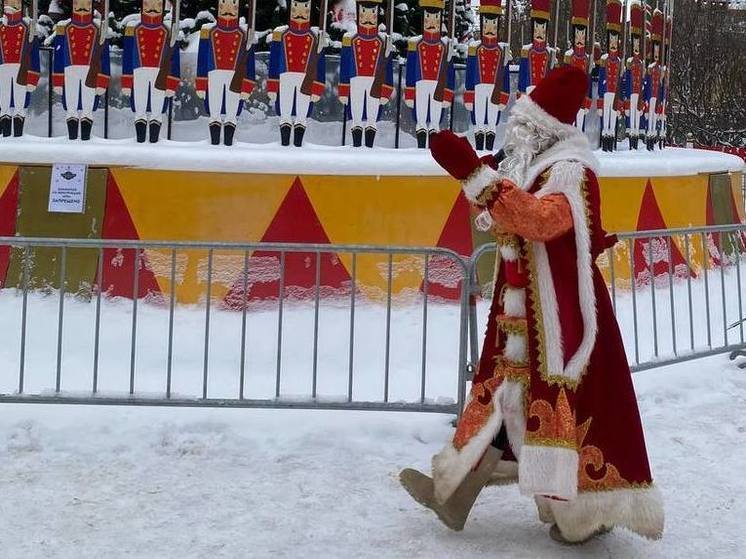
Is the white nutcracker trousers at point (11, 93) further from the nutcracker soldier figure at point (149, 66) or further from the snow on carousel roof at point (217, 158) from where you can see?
the nutcracker soldier figure at point (149, 66)

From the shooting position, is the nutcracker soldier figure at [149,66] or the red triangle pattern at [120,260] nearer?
the red triangle pattern at [120,260]

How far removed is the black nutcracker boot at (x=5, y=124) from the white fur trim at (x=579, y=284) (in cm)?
486

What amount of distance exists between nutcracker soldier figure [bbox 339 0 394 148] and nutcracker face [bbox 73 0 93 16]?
1729mm

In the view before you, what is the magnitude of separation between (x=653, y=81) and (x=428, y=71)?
3.38m

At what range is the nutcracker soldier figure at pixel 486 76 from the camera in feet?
24.0

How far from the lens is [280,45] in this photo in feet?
22.3

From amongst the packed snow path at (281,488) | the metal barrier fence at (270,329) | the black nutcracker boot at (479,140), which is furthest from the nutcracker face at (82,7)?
the packed snow path at (281,488)

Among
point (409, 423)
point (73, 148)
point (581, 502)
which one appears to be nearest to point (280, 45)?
point (73, 148)

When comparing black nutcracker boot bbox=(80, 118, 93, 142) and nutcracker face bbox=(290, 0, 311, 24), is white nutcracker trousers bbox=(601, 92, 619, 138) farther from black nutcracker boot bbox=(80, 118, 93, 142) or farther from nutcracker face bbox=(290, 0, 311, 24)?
black nutcracker boot bbox=(80, 118, 93, 142)

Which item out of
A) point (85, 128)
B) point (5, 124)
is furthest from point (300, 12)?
point (5, 124)

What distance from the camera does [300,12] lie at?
677 cm

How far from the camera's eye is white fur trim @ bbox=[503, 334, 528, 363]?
10.8ft

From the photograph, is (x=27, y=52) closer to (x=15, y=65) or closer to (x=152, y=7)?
(x=15, y=65)

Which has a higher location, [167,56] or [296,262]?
[167,56]
